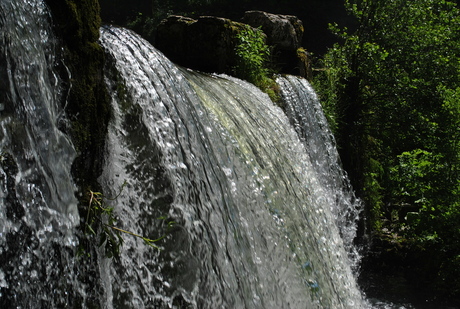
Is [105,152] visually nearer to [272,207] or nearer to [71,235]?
[71,235]

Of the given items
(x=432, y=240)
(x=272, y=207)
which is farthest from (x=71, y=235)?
(x=432, y=240)

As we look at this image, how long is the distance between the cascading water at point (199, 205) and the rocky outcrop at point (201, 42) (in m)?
1.74

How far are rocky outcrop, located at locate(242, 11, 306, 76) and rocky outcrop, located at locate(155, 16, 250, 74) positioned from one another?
124cm

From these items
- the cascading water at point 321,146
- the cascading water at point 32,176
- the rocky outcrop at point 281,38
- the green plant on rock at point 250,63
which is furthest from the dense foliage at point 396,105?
the cascading water at point 32,176

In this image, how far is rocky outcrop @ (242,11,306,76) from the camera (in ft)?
23.0

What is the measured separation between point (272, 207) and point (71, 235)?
179cm

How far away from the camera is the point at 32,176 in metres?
1.73

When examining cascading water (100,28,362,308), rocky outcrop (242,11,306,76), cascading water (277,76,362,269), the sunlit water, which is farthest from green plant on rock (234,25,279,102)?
cascading water (100,28,362,308)

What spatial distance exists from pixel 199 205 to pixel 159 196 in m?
0.25

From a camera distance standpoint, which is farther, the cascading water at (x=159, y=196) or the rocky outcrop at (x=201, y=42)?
the rocky outcrop at (x=201, y=42)

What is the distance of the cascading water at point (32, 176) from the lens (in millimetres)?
1649

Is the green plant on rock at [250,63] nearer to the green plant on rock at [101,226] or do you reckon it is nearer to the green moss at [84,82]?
the green moss at [84,82]

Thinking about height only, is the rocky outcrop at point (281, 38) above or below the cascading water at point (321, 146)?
above

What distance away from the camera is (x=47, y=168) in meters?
1.80
